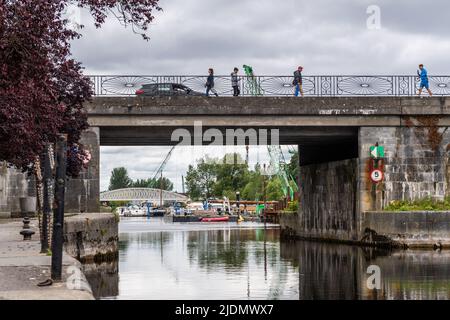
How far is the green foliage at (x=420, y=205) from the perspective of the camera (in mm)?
35531

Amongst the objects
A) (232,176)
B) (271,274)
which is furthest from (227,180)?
(271,274)

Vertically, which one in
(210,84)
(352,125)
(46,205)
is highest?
(210,84)

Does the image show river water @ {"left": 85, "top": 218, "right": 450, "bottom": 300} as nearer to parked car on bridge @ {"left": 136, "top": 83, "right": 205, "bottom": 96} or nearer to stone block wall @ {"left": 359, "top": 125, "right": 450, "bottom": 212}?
stone block wall @ {"left": 359, "top": 125, "right": 450, "bottom": 212}

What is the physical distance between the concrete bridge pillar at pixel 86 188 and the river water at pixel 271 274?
7.88 feet

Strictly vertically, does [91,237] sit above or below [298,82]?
below

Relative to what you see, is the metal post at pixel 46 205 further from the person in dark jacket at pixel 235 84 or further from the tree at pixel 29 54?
the person in dark jacket at pixel 235 84

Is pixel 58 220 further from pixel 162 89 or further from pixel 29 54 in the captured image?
pixel 162 89

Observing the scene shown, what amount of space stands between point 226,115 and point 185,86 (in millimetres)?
3028

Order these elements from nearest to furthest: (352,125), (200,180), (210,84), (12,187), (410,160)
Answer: (410,160) < (352,125) < (12,187) < (210,84) < (200,180)

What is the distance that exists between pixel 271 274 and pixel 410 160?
13.5 m

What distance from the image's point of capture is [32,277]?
1551 centimetres
